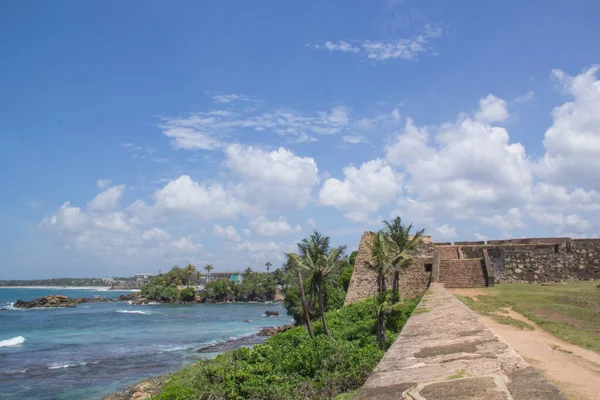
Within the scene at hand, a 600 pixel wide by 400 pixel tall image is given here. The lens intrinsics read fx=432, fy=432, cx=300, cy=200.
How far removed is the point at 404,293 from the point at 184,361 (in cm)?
1711

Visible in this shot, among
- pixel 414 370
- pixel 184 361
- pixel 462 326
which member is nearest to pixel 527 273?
pixel 462 326

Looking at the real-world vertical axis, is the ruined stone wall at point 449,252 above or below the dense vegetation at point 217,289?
above

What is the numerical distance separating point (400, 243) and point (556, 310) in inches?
376

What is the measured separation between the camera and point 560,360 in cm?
657

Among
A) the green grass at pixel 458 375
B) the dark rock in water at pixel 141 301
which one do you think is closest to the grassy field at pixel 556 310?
the green grass at pixel 458 375

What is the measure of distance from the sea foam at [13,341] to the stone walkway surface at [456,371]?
45.6m

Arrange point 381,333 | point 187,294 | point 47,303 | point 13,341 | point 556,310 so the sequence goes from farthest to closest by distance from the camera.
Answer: point 187,294
point 47,303
point 13,341
point 381,333
point 556,310

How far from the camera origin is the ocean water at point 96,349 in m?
24.9

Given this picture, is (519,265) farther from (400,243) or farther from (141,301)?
(141,301)

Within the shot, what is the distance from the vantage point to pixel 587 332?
8.67 m

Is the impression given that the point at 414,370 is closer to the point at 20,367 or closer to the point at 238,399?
the point at 238,399

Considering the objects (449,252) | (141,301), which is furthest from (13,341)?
(141,301)

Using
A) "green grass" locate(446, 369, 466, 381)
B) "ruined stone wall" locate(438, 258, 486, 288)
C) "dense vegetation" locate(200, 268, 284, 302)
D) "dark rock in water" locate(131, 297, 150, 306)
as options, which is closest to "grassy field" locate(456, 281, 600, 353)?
"ruined stone wall" locate(438, 258, 486, 288)

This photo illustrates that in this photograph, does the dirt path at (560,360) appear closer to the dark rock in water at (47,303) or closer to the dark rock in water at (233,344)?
the dark rock in water at (233,344)
